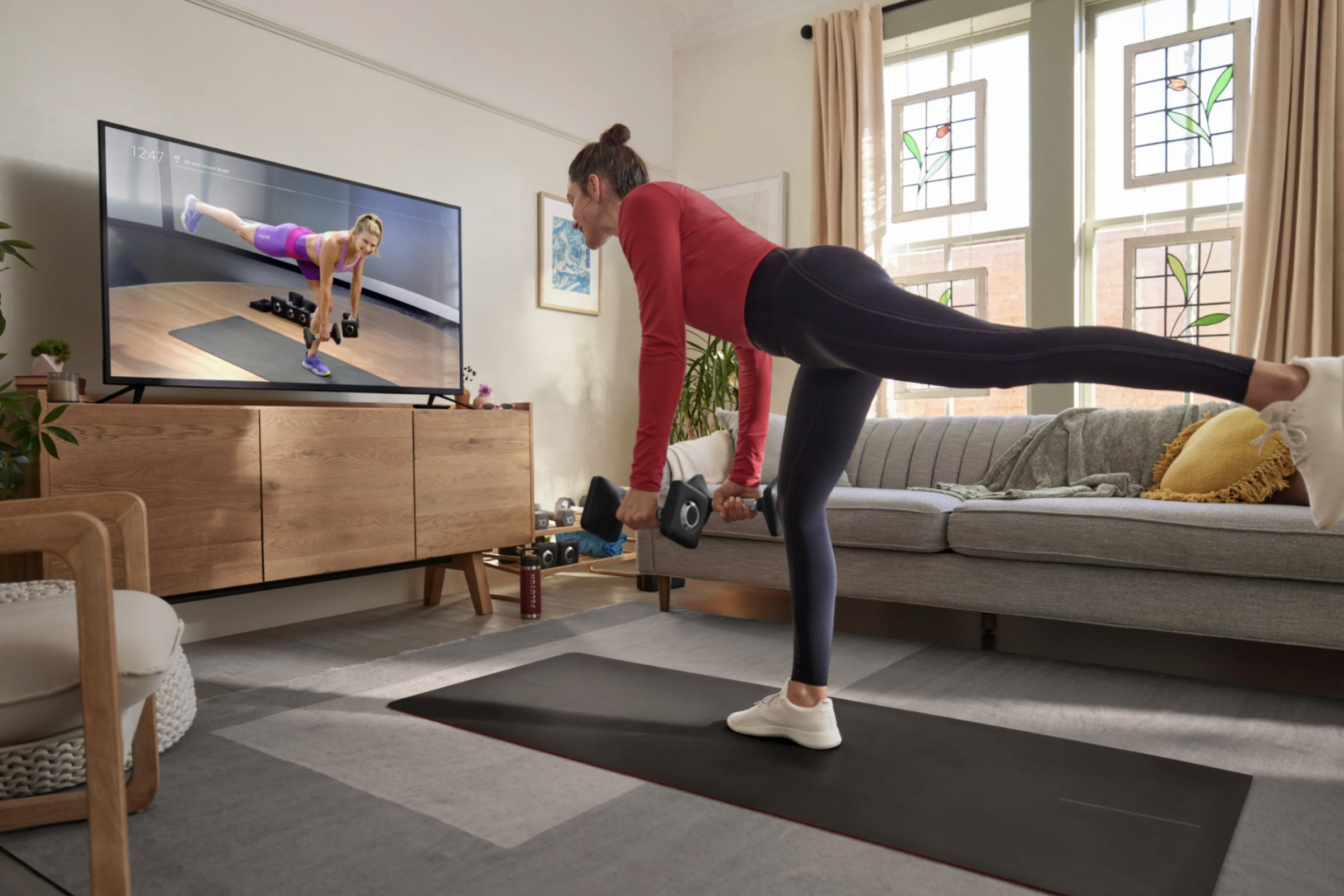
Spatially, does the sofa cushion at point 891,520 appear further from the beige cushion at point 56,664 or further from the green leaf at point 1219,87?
the green leaf at point 1219,87

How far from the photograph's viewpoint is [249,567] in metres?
2.72

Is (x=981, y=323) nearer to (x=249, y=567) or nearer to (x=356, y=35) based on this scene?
(x=249, y=567)

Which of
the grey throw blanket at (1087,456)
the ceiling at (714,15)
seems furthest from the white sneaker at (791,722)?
the ceiling at (714,15)

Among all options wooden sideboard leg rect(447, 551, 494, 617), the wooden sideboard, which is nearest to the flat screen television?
the wooden sideboard

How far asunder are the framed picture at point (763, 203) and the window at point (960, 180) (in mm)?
589

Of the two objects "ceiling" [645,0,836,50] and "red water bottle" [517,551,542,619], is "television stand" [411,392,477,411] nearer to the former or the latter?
"red water bottle" [517,551,542,619]

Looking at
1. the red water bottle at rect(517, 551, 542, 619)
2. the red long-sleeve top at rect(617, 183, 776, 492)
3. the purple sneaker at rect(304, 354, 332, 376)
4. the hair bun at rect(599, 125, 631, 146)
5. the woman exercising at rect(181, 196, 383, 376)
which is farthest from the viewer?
the red water bottle at rect(517, 551, 542, 619)

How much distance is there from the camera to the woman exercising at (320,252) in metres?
3.07

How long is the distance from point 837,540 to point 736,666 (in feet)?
1.98

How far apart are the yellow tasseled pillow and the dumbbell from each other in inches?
61.7

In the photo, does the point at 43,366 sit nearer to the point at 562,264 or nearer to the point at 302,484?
the point at 302,484

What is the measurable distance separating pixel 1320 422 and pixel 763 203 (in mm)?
4125

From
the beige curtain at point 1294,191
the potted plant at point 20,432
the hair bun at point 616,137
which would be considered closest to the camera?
the hair bun at point 616,137

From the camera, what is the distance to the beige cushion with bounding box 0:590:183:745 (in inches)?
39.2
